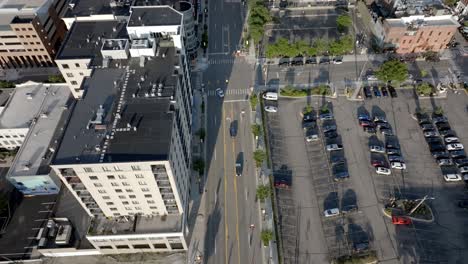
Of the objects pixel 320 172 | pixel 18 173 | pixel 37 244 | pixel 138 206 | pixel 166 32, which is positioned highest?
pixel 166 32

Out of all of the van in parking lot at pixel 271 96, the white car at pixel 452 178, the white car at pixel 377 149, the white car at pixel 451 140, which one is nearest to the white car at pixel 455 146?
the white car at pixel 451 140

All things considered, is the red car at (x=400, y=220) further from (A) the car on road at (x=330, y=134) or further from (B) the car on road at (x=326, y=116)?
(B) the car on road at (x=326, y=116)

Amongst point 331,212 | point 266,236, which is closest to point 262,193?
point 266,236

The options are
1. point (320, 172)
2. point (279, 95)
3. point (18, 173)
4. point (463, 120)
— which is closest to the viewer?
point (18, 173)

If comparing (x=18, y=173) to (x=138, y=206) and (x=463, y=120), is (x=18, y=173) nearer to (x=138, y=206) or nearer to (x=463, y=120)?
(x=138, y=206)

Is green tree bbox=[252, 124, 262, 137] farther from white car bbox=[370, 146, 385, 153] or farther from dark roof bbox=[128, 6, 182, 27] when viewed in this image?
dark roof bbox=[128, 6, 182, 27]

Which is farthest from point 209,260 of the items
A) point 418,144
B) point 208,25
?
point 208,25
